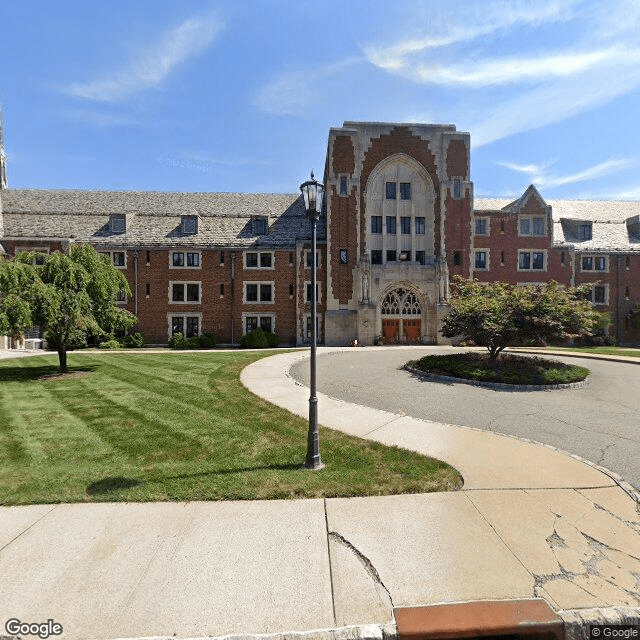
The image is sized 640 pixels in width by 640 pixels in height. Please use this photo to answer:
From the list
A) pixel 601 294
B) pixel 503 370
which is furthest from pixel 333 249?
pixel 601 294

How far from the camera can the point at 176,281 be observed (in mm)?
30188

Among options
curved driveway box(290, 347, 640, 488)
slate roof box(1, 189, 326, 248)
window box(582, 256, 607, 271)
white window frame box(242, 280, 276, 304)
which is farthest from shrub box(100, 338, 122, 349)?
window box(582, 256, 607, 271)

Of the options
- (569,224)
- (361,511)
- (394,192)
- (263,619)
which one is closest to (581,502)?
(361,511)

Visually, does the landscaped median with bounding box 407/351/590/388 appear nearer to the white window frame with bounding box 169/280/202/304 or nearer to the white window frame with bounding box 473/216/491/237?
the white window frame with bounding box 473/216/491/237

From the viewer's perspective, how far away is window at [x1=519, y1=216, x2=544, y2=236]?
109 feet

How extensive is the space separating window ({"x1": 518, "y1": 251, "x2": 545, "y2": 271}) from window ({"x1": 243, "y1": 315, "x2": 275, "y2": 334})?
25.8m

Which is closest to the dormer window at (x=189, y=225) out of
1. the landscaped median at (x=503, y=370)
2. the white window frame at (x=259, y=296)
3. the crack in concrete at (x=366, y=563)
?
the white window frame at (x=259, y=296)

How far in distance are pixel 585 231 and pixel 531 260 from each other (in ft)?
27.4

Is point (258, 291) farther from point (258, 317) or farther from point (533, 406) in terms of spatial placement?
point (533, 406)

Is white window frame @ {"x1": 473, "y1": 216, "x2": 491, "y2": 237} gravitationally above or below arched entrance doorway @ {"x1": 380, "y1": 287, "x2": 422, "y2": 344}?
above

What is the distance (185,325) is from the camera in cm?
3022

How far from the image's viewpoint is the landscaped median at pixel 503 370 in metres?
12.9

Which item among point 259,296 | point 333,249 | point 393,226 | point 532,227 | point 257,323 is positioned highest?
point 532,227

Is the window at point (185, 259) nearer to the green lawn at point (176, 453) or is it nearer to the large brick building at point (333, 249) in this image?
the large brick building at point (333, 249)
